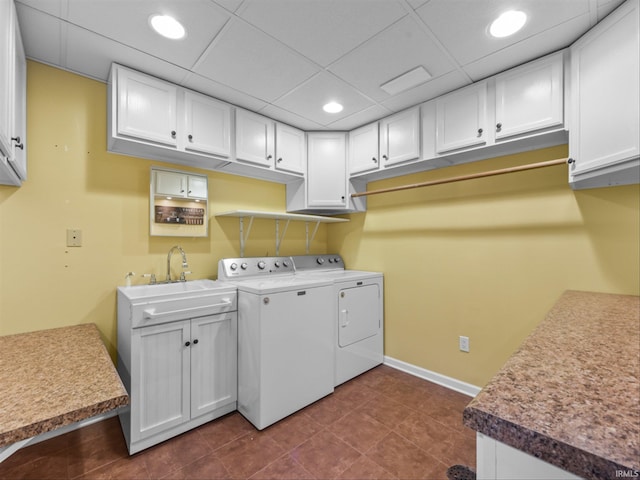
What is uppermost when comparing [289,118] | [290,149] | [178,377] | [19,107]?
[289,118]

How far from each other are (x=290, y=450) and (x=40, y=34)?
2821 mm

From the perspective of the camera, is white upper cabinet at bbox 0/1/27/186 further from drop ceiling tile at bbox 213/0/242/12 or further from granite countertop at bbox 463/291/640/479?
granite countertop at bbox 463/291/640/479

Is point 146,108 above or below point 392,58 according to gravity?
below

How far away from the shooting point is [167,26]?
5.10ft

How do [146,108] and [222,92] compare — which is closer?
[146,108]

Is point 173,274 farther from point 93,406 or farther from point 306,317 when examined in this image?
point 93,406

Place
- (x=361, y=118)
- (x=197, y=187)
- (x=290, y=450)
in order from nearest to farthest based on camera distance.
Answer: (x=290, y=450) → (x=197, y=187) → (x=361, y=118)

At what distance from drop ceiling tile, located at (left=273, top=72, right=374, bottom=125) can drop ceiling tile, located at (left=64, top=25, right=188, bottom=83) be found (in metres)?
0.81

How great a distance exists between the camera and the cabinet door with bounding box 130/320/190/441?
65.1 inches

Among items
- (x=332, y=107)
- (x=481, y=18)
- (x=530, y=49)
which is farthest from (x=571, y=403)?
(x=332, y=107)

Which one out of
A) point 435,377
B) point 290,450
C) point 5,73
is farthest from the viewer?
point 435,377

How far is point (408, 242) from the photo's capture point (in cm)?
280

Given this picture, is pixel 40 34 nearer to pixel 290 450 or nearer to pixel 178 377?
pixel 178 377

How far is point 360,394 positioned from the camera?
2.36m
